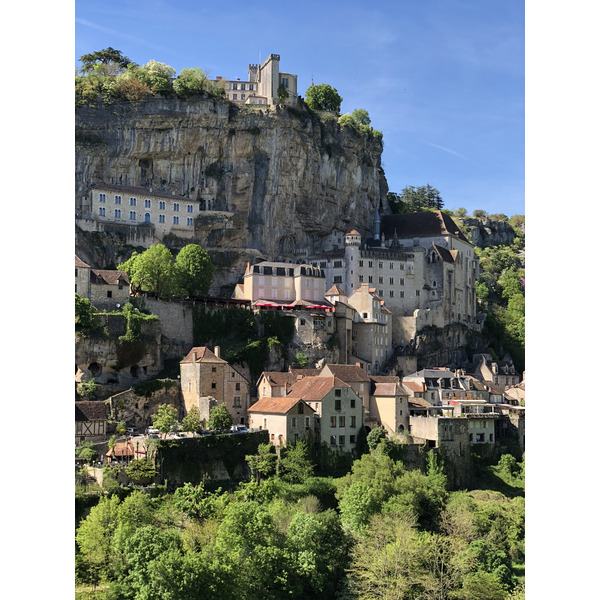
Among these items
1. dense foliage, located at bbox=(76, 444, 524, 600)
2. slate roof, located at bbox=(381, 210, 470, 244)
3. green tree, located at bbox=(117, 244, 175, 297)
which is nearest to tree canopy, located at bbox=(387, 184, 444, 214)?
slate roof, located at bbox=(381, 210, 470, 244)

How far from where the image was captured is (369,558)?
58.4 feet

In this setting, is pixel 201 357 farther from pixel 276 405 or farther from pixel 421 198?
pixel 421 198

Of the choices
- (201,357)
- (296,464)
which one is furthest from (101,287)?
(296,464)

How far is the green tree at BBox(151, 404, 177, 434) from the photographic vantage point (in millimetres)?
23094

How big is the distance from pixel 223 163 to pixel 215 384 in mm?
16016

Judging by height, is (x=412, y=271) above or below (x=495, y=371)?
above

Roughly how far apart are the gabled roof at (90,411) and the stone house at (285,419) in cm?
433

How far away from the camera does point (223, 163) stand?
39438 mm

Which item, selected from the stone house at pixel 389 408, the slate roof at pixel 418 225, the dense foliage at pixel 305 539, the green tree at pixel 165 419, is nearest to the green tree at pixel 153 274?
the green tree at pixel 165 419

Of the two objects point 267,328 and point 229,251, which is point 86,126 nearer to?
point 229,251

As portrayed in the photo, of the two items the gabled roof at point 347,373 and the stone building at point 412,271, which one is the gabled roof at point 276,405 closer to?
the gabled roof at point 347,373

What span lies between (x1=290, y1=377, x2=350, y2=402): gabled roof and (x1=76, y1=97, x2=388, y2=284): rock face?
1213 centimetres

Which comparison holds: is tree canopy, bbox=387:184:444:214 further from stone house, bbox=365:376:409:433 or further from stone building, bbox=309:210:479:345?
stone house, bbox=365:376:409:433

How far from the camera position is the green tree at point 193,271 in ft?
104
